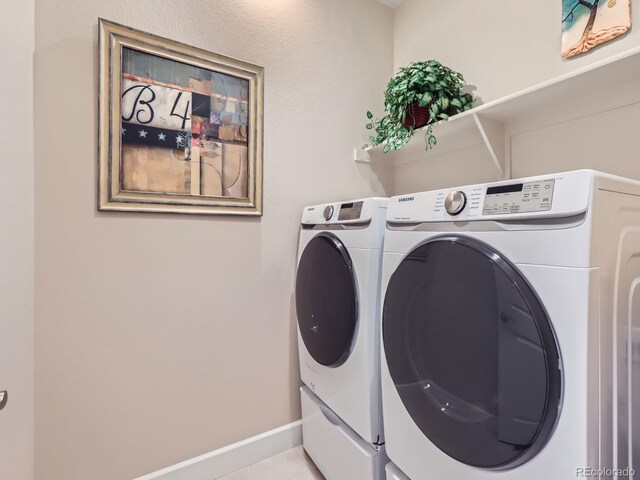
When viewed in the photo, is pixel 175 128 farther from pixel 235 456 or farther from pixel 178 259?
pixel 235 456

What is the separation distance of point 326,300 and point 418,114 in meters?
0.98

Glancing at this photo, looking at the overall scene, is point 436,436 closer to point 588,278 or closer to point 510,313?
point 510,313

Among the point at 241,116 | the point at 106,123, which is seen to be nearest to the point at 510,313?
the point at 241,116

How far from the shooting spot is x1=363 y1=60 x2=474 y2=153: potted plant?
4.82 feet

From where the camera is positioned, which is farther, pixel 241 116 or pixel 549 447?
pixel 241 116

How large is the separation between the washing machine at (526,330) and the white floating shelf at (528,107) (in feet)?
1.72

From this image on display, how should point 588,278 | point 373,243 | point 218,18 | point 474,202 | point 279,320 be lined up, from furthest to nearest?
1. point 279,320
2. point 218,18
3. point 373,243
4. point 474,202
5. point 588,278

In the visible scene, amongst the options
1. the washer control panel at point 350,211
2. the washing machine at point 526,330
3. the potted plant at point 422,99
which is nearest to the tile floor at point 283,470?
the washing machine at point 526,330

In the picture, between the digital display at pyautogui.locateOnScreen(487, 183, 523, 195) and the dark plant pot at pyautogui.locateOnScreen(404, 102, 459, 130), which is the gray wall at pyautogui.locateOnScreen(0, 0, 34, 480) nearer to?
the digital display at pyautogui.locateOnScreen(487, 183, 523, 195)

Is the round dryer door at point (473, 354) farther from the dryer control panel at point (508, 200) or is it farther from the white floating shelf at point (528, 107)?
the white floating shelf at point (528, 107)

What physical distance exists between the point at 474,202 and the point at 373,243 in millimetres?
399

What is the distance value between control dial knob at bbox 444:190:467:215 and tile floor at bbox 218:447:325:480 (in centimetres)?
135

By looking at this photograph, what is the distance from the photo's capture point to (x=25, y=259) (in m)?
1.00

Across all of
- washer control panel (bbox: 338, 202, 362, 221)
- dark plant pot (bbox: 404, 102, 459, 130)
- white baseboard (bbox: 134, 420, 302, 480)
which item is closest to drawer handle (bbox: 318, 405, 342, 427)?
white baseboard (bbox: 134, 420, 302, 480)
